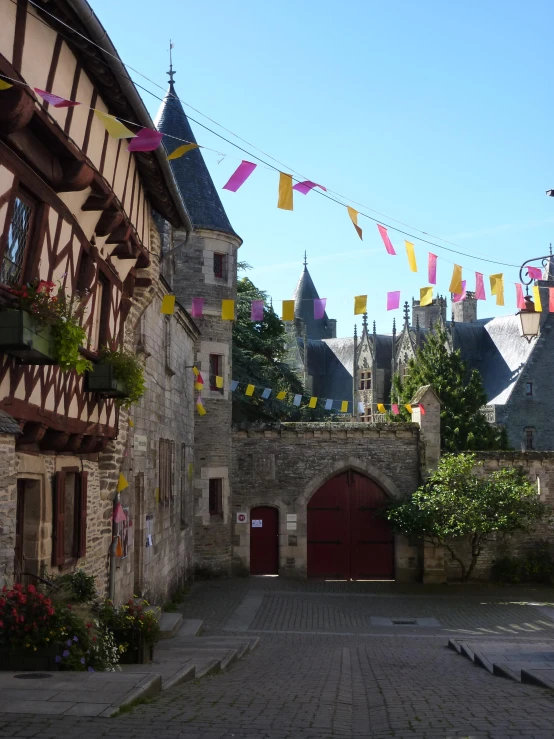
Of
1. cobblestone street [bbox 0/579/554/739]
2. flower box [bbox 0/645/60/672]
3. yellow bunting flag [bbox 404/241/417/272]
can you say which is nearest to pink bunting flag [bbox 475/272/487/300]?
yellow bunting flag [bbox 404/241/417/272]

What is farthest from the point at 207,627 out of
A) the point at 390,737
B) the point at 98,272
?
the point at 390,737

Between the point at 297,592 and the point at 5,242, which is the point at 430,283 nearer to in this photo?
the point at 5,242

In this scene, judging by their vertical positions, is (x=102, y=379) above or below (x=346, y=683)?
above

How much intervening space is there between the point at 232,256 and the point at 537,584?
9.96 meters

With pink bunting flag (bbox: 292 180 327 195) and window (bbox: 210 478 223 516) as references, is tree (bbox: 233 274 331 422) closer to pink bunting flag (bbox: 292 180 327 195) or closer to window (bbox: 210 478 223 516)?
window (bbox: 210 478 223 516)

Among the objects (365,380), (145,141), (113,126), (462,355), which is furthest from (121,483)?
(365,380)

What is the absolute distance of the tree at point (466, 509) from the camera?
65.3 feet

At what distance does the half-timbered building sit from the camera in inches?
273

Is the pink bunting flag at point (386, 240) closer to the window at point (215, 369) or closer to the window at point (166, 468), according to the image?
the window at point (166, 468)

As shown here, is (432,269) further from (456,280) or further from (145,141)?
(145,141)

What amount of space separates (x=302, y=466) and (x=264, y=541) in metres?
1.95

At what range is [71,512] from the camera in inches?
381

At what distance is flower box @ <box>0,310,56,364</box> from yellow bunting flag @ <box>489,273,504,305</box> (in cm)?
715

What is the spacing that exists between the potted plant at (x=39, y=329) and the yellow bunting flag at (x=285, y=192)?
234 cm
